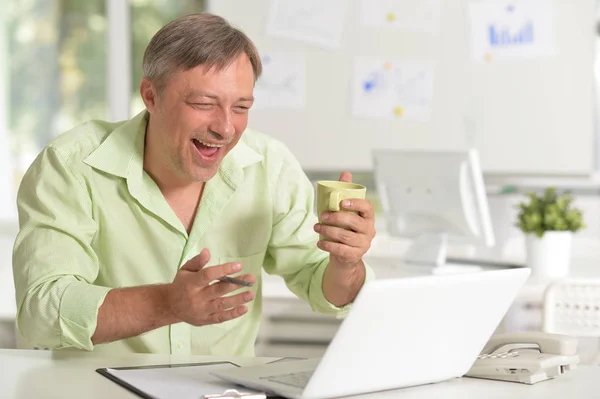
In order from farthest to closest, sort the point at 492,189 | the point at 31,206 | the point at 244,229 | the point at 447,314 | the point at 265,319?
the point at 492,189
the point at 265,319
the point at 244,229
the point at 31,206
the point at 447,314

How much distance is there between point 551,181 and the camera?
4.21m

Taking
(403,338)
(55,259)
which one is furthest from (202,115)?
(403,338)

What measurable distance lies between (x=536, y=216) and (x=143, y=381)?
6.92ft

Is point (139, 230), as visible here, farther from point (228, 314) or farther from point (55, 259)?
point (228, 314)

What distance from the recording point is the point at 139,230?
1.84m

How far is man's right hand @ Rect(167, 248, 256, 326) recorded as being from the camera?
1354 millimetres

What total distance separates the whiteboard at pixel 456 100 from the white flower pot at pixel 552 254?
1084 mm

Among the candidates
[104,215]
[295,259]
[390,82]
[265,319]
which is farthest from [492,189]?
[104,215]

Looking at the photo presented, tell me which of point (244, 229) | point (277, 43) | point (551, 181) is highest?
point (277, 43)

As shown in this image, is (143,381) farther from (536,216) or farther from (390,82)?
(390,82)

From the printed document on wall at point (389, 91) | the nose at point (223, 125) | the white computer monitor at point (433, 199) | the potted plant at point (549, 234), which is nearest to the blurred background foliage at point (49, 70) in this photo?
the printed document on wall at point (389, 91)

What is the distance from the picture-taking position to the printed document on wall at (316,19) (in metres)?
4.20

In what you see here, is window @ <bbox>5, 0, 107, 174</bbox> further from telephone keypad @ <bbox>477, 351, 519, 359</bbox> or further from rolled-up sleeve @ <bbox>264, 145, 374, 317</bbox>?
telephone keypad @ <bbox>477, 351, 519, 359</bbox>

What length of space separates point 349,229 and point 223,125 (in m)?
0.35
